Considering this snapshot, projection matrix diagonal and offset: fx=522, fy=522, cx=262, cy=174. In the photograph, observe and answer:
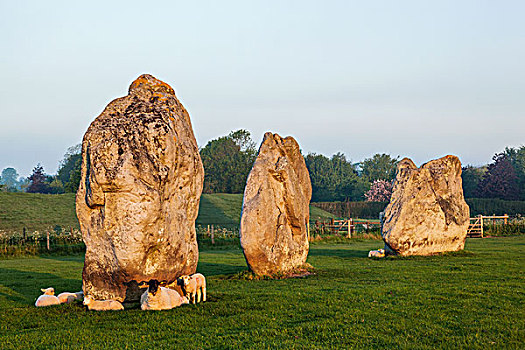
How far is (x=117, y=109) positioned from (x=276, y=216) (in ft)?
24.1

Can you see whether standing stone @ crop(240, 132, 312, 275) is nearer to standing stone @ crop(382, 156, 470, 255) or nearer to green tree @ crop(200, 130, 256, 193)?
standing stone @ crop(382, 156, 470, 255)

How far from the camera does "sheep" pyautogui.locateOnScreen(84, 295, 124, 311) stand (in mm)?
11664

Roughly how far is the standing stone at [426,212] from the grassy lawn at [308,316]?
6660 mm

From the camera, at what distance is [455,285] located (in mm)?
14758

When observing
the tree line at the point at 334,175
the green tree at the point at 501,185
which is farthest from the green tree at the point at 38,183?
the green tree at the point at 501,185

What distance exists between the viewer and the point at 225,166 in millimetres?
96562

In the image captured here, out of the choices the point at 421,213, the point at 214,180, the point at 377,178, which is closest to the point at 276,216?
the point at 421,213

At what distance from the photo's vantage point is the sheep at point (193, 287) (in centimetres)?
1243

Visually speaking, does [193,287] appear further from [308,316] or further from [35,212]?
[35,212]

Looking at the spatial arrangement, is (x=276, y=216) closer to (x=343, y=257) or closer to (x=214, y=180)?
(x=343, y=257)

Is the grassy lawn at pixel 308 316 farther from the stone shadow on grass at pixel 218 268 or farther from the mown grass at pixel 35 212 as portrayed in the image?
the mown grass at pixel 35 212

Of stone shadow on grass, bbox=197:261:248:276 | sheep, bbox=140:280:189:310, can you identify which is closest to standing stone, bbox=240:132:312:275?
stone shadow on grass, bbox=197:261:248:276

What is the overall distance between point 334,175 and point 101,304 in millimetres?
99020

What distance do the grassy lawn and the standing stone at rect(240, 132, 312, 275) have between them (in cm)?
109
